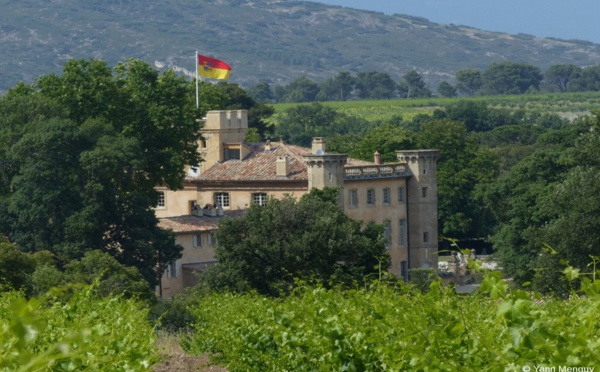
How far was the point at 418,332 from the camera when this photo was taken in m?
13.8

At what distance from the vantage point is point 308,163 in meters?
88.0

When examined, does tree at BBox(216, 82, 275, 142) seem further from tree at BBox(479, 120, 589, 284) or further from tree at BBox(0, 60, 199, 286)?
tree at BBox(0, 60, 199, 286)

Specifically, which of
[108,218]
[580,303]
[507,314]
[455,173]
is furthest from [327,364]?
[455,173]

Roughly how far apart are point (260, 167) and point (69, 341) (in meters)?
81.1

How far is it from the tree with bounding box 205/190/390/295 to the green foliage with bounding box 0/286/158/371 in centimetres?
2820

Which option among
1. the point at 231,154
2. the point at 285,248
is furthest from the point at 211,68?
the point at 285,248

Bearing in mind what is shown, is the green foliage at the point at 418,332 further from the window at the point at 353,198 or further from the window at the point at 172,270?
the window at the point at 353,198

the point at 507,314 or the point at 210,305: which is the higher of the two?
the point at 507,314

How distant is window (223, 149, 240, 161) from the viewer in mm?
95375

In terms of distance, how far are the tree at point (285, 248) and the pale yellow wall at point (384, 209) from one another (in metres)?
29.2

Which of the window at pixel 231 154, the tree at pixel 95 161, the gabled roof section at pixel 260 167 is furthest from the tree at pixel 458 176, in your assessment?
the tree at pixel 95 161

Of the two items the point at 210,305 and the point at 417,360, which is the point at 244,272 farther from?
the point at 417,360

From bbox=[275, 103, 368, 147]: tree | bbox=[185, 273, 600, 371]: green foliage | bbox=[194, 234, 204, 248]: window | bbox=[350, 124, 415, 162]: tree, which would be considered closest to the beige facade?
bbox=[194, 234, 204, 248]: window

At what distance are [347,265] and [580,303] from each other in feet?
141
